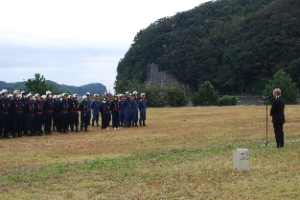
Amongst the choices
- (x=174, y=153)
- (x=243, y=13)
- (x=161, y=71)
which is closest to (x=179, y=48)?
(x=161, y=71)

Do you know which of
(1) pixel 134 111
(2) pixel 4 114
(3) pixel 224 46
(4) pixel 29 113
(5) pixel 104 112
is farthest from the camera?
(3) pixel 224 46

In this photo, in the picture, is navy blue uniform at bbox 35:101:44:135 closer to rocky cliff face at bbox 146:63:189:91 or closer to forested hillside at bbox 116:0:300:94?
forested hillside at bbox 116:0:300:94

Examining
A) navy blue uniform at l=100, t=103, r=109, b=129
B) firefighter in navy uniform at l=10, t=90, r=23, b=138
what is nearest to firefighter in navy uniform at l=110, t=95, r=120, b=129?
navy blue uniform at l=100, t=103, r=109, b=129

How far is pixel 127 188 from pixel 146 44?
9758 cm

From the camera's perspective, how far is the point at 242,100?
246 feet

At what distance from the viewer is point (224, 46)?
308 feet

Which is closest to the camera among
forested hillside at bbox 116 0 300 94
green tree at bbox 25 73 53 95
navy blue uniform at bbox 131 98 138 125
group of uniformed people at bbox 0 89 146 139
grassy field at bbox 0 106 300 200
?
grassy field at bbox 0 106 300 200

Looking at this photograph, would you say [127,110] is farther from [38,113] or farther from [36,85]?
[36,85]

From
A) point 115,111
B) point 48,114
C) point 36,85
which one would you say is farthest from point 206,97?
point 48,114

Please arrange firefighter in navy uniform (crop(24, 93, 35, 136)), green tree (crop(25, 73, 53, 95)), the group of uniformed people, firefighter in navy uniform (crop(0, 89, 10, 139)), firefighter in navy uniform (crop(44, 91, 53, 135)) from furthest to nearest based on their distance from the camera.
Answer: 1. green tree (crop(25, 73, 53, 95))
2. firefighter in navy uniform (crop(44, 91, 53, 135))
3. firefighter in navy uniform (crop(24, 93, 35, 136))
4. the group of uniformed people
5. firefighter in navy uniform (crop(0, 89, 10, 139))

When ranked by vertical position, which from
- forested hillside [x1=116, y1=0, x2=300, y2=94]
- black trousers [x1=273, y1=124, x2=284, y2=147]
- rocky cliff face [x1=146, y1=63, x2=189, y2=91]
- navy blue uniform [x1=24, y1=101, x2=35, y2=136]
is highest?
forested hillside [x1=116, y1=0, x2=300, y2=94]

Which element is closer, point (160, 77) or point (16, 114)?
point (16, 114)

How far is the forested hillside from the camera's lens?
80875 millimetres

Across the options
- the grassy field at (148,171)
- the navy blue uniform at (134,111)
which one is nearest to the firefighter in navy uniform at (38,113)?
the grassy field at (148,171)
